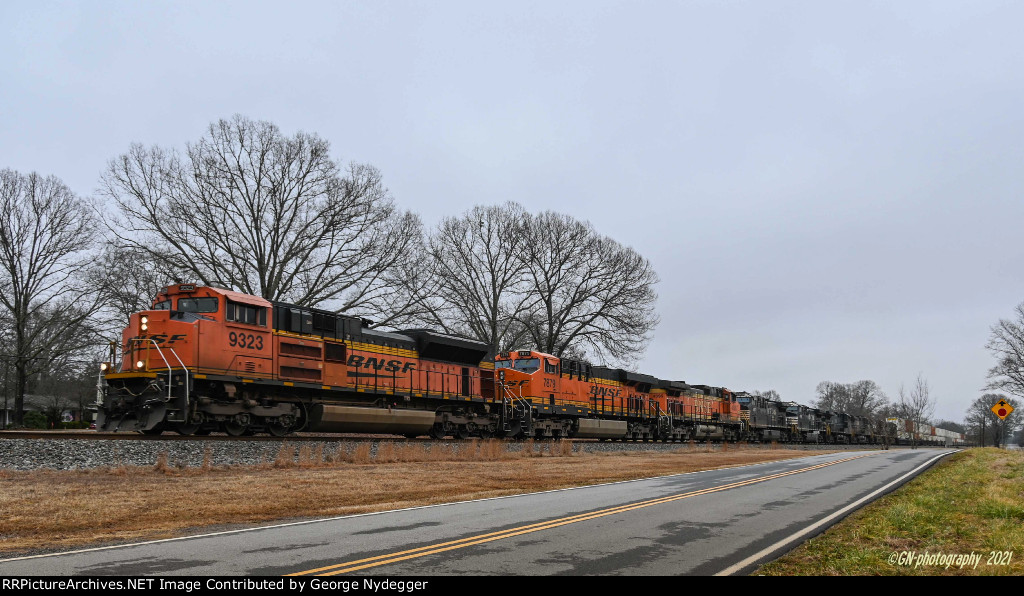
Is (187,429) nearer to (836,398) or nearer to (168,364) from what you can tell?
(168,364)

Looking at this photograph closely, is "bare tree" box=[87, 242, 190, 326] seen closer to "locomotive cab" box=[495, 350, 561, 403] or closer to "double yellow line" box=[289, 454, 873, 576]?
"locomotive cab" box=[495, 350, 561, 403]

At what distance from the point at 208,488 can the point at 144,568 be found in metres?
7.15

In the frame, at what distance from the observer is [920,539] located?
30.0 feet

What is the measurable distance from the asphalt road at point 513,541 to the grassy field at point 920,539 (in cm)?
41

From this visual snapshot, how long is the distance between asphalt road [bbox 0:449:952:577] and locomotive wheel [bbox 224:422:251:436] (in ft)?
39.6

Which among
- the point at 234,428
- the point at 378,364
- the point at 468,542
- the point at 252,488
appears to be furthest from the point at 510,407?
the point at 468,542

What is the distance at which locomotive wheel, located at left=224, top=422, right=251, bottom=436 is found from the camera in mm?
21984

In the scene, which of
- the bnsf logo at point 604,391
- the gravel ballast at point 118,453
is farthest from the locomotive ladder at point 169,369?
the bnsf logo at point 604,391

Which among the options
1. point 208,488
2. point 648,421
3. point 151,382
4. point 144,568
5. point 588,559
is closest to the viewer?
point 144,568

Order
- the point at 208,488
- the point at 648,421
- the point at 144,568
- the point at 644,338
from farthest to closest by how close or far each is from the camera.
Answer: the point at 644,338 < the point at 648,421 < the point at 208,488 < the point at 144,568

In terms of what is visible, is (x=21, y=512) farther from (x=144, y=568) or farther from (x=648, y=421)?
(x=648, y=421)

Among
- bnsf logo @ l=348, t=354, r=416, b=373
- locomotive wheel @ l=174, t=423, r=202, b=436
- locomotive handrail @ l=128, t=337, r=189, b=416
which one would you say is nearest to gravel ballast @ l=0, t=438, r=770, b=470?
locomotive handrail @ l=128, t=337, r=189, b=416

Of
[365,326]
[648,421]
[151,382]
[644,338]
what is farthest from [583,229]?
[151,382]

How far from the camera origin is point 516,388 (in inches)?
1342
